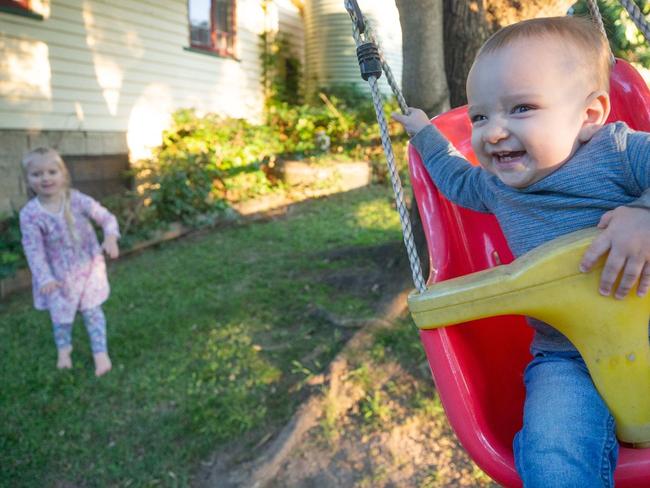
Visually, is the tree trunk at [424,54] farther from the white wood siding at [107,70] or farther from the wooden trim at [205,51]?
the wooden trim at [205,51]

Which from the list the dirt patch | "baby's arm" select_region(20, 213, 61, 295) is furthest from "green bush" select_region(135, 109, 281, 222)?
the dirt patch

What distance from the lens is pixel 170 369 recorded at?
3.32 metres

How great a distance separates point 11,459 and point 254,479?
112cm

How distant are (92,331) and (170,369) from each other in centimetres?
55

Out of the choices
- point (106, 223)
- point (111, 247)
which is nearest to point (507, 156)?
point (111, 247)

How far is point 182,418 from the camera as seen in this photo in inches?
112

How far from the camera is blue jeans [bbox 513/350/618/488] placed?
1.21 metres

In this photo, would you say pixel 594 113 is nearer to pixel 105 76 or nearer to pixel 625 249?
pixel 625 249

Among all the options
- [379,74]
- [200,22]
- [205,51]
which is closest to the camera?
[379,74]

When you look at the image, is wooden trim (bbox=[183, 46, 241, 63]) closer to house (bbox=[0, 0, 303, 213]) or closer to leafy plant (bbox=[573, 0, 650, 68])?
house (bbox=[0, 0, 303, 213])

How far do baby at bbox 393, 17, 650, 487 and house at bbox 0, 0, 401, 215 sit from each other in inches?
221

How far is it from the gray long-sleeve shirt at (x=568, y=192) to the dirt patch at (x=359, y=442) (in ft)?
3.53

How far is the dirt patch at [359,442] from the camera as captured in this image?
2.36m

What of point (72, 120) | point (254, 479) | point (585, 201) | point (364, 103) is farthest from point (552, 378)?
point (364, 103)
